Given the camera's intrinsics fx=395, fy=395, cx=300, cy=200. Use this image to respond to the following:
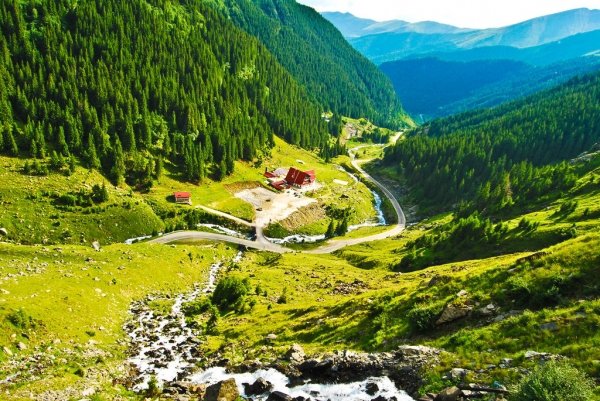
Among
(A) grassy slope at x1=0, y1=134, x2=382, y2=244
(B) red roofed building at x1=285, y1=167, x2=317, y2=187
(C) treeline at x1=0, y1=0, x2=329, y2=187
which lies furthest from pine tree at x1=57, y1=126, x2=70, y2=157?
(B) red roofed building at x1=285, y1=167, x2=317, y2=187

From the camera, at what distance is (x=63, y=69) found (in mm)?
165500

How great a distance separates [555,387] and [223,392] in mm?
22906

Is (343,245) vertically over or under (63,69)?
under

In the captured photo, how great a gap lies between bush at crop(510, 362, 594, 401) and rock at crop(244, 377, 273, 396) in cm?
1863

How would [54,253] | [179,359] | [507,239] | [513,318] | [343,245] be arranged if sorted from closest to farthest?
1. [513,318]
2. [179,359]
3. [54,253]
4. [507,239]
5. [343,245]

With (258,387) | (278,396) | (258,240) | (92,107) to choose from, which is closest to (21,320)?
(258,387)

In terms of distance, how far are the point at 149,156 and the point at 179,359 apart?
419ft

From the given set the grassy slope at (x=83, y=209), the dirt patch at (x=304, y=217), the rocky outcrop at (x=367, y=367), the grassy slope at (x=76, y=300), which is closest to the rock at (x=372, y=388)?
the rocky outcrop at (x=367, y=367)

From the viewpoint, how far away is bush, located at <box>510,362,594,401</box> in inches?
798

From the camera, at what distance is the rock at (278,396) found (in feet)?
99.4

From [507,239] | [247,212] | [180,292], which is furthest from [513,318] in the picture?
[247,212]

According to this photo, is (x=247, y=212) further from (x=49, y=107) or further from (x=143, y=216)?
(x=49, y=107)

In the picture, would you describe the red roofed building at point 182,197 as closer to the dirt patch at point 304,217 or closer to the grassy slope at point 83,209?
the grassy slope at point 83,209

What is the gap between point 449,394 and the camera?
2533 centimetres
